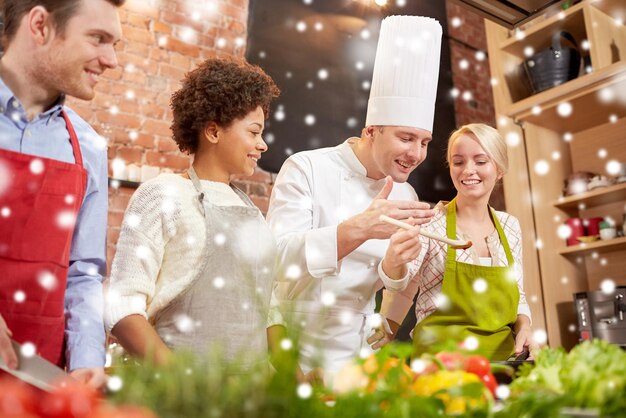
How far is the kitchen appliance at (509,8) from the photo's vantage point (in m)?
1.69

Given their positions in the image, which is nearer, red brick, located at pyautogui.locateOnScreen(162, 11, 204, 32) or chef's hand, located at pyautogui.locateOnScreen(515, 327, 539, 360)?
chef's hand, located at pyautogui.locateOnScreen(515, 327, 539, 360)

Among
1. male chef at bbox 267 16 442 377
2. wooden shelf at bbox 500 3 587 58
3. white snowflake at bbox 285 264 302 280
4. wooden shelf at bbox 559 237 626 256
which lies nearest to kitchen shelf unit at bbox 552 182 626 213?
wooden shelf at bbox 559 237 626 256

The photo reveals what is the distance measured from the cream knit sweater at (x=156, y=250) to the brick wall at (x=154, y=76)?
138 centimetres

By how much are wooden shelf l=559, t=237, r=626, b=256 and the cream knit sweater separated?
6.65 feet

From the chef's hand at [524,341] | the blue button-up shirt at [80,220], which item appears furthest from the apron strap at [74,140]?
the chef's hand at [524,341]

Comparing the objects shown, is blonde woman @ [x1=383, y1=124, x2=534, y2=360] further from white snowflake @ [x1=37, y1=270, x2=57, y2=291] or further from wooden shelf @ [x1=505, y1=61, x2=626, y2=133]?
wooden shelf @ [x1=505, y1=61, x2=626, y2=133]

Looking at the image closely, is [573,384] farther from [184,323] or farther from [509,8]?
[509,8]

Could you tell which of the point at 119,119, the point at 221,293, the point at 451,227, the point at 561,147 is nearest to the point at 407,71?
the point at 451,227

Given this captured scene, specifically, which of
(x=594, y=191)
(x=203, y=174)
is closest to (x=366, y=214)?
(x=203, y=174)

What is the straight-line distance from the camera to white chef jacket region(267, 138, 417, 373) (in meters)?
1.51

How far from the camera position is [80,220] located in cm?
113

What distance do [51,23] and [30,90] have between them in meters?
0.12

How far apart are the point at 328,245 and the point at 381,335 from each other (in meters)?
0.28

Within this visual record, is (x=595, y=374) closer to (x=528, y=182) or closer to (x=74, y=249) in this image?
(x=74, y=249)
